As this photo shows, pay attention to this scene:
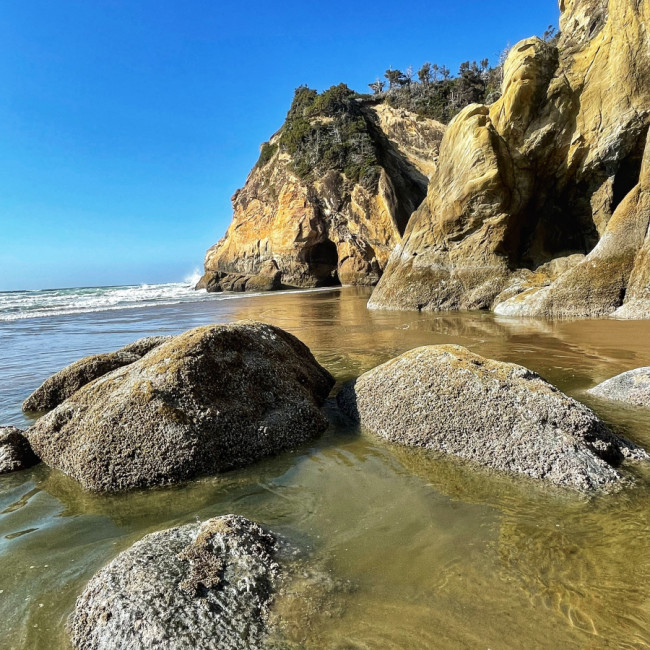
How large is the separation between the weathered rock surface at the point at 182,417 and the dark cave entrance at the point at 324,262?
3684cm

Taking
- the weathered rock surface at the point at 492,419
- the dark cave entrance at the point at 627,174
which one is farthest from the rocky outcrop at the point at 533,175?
the weathered rock surface at the point at 492,419

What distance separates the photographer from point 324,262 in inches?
1681

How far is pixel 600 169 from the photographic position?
15.0 m

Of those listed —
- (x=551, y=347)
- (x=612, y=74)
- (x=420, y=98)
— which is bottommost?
(x=551, y=347)

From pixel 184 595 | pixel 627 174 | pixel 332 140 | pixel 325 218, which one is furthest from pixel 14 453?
pixel 332 140

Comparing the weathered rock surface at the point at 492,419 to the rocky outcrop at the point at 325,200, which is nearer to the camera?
the weathered rock surface at the point at 492,419

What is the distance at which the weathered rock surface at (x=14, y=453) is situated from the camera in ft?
13.6

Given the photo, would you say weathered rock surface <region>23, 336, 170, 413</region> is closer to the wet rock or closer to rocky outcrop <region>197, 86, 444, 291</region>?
rocky outcrop <region>197, 86, 444, 291</region>

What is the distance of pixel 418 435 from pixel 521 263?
13756 mm

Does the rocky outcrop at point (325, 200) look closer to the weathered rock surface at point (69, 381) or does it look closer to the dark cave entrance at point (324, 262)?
the dark cave entrance at point (324, 262)

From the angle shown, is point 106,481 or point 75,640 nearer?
point 75,640

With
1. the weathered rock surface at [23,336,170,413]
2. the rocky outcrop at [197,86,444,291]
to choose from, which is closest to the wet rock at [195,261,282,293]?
the rocky outcrop at [197,86,444,291]

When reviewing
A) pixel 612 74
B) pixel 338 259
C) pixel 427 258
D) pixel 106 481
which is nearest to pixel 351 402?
pixel 106 481

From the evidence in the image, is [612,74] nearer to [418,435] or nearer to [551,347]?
[551,347]
